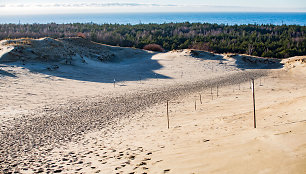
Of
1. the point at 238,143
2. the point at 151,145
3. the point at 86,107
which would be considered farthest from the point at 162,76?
the point at 238,143

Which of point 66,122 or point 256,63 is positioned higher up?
point 256,63

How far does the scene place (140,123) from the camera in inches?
485

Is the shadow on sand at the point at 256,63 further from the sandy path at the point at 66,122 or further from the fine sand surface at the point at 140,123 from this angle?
the sandy path at the point at 66,122

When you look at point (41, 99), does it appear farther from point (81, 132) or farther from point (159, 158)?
point (159, 158)

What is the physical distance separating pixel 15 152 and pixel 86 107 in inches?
256

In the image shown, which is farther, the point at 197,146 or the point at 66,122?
the point at 66,122

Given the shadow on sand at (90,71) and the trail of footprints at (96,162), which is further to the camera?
Result: the shadow on sand at (90,71)

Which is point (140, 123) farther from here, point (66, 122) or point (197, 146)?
point (197, 146)

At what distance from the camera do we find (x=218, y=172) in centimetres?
539

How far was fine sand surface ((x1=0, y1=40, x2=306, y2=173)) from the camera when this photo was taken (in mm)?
6250

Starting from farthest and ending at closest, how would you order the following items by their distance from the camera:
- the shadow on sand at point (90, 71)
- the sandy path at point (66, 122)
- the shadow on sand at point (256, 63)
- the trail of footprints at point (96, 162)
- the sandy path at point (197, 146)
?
the shadow on sand at point (256, 63) → the shadow on sand at point (90, 71) → the sandy path at point (66, 122) → the trail of footprints at point (96, 162) → the sandy path at point (197, 146)

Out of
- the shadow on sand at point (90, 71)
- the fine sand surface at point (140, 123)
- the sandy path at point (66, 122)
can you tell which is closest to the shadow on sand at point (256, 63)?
the fine sand surface at point (140, 123)

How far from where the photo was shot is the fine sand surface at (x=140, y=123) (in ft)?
20.5

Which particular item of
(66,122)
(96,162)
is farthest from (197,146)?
(66,122)
